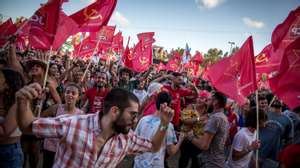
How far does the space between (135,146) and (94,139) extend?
1.36 feet

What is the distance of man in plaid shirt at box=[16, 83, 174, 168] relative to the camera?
1.90 metres

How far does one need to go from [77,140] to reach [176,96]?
3823 millimetres

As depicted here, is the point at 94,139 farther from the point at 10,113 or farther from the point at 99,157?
the point at 10,113

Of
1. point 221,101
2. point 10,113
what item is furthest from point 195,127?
point 10,113

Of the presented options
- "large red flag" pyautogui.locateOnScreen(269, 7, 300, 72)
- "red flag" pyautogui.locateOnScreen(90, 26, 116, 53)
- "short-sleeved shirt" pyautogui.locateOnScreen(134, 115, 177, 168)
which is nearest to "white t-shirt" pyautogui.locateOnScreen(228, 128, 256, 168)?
"short-sleeved shirt" pyautogui.locateOnScreen(134, 115, 177, 168)

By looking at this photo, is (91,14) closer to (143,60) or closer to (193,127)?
(193,127)

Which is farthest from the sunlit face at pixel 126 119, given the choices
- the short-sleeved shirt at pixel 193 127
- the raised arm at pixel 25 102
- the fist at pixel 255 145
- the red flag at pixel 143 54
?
the red flag at pixel 143 54

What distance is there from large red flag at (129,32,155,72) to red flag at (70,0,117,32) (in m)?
6.84

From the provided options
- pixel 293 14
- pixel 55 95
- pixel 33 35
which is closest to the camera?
pixel 33 35

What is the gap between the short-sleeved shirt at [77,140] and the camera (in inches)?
76.6

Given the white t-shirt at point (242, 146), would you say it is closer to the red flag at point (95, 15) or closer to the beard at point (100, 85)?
the beard at point (100, 85)

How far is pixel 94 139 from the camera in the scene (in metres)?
2.05

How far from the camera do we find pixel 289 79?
404 cm

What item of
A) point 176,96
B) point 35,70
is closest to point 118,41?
point 176,96
